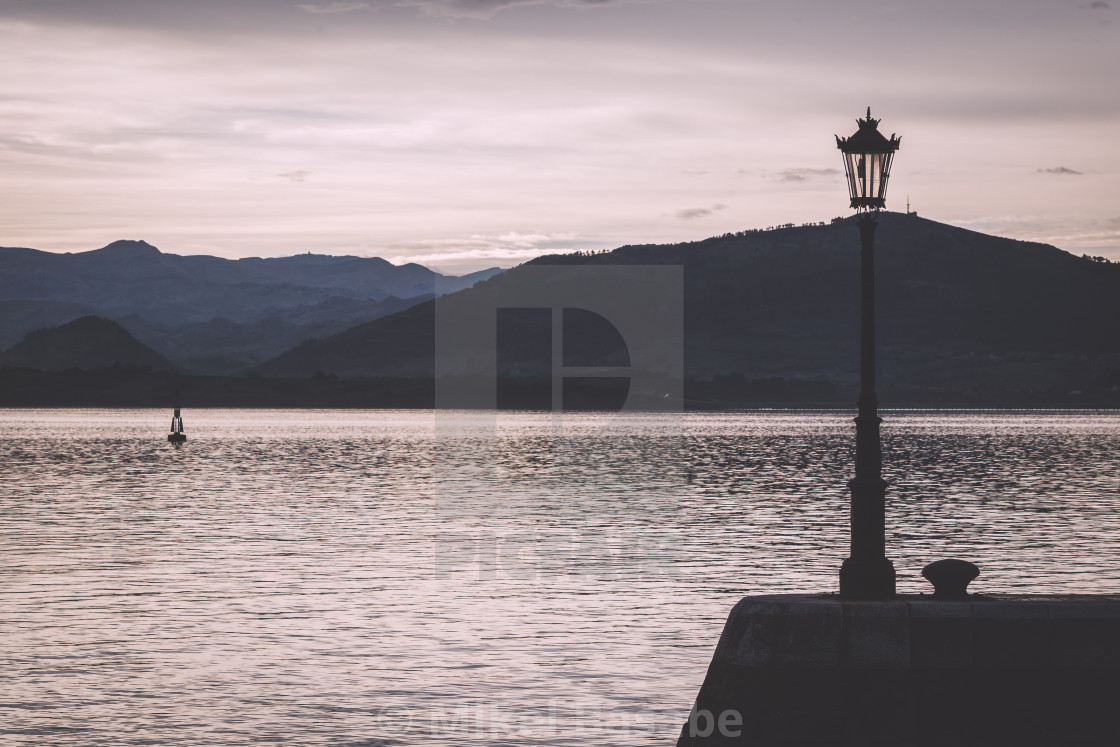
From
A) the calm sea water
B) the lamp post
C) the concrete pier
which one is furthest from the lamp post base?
the calm sea water

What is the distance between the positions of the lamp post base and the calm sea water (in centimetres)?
307

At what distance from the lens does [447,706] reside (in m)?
18.6

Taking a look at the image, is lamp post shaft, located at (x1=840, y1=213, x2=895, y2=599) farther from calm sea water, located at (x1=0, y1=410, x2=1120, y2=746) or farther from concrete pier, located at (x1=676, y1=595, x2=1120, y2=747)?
calm sea water, located at (x1=0, y1=410, x2=1120, y2=746)

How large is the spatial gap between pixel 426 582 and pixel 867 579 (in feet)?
50.3

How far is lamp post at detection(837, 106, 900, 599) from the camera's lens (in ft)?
56.6

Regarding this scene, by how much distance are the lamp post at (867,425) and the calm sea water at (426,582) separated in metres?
3.35

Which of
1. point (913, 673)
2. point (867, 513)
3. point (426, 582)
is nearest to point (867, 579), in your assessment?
point (867, 513)

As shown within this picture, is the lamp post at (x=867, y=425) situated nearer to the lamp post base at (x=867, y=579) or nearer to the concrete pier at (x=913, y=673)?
the lamp post base at (x=867, y=579)

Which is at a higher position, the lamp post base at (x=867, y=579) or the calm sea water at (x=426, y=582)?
the lamp post base at (x=867, y=579)

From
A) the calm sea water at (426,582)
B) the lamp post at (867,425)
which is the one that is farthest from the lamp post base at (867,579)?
the calm sea water at (426,582)

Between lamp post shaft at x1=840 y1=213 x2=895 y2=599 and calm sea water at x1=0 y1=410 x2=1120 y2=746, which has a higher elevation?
lamp post shaft at x1=840 y1=213 x2=895 y2=599

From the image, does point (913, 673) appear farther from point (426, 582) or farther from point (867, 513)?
point (426, 582)

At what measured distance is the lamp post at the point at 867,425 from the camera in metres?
17.3

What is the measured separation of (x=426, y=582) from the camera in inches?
1211
